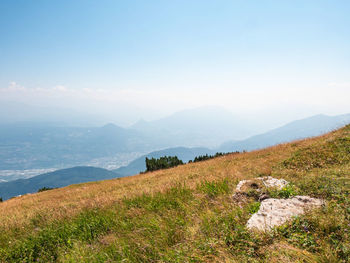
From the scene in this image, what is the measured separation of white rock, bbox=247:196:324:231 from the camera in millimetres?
4043

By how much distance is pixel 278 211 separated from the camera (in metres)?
4.55

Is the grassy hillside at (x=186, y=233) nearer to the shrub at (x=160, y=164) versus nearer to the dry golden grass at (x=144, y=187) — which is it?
the dry golden grass at (x=144, y=187)

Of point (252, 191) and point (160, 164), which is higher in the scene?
point (252, 191)

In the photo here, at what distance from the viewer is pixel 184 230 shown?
4551mm

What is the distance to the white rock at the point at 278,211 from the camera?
404 cm

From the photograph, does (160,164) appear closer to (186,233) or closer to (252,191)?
(252,191)

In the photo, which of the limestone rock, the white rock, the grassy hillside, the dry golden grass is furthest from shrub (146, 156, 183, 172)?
the white rock

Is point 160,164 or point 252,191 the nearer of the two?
point 252,191

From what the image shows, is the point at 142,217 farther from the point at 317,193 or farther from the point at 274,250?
the point at 317,193

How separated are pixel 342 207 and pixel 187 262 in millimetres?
3930

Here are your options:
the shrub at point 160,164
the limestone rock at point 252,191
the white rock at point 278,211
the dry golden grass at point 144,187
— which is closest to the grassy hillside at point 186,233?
the white rock at point 278,211

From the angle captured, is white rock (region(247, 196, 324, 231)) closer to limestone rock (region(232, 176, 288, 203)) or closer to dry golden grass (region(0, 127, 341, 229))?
limestone rock (region(232, 176, 288, 203))

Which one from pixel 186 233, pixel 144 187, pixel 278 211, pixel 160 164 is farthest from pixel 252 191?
pixel 160 164

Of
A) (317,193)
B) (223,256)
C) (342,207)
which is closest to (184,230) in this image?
(223,256)
